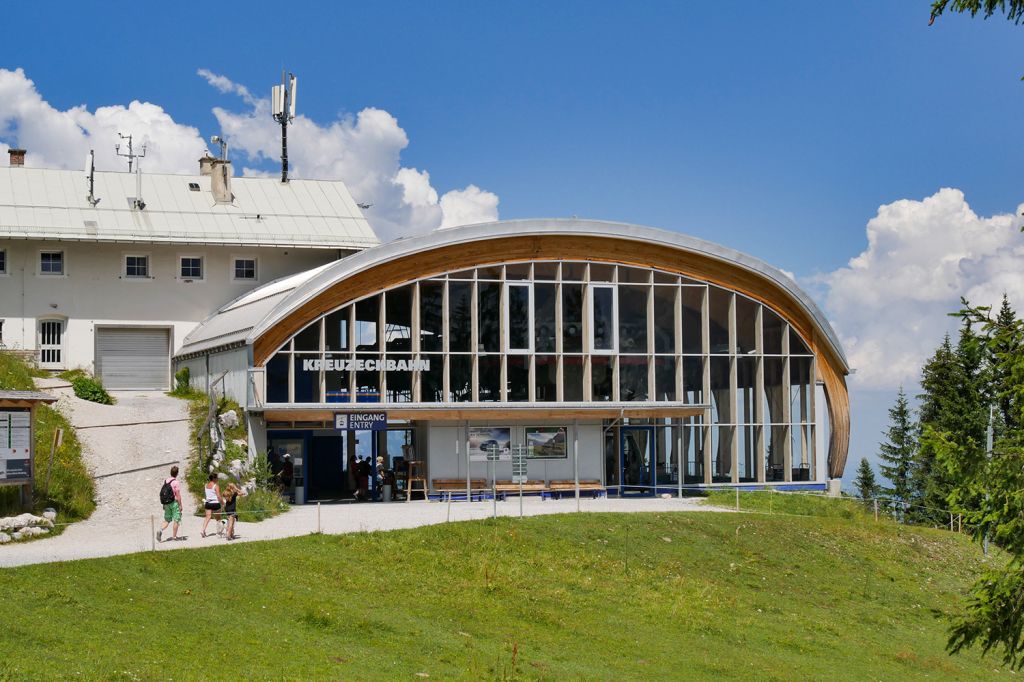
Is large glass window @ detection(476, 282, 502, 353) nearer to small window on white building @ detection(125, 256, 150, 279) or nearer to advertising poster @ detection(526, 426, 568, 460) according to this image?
advertising poster @ detection(526, 426, 568, 460)

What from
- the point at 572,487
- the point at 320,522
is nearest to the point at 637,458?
the point at 572,487

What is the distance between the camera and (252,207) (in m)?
50.5

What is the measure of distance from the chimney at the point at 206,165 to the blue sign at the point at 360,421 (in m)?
22.5

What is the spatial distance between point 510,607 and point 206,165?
3704cm

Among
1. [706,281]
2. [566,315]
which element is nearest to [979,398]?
[706,281]

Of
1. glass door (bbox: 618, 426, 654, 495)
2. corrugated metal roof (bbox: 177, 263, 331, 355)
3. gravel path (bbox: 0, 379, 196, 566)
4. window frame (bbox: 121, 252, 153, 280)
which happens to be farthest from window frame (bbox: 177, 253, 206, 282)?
glass door (bbox: 618, 426, 654, 495)

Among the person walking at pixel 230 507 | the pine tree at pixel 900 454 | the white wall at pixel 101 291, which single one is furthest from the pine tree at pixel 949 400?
the person walking at pixel 230 507

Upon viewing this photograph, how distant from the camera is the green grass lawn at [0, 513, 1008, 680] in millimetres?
17172

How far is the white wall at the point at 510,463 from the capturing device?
3647 centimetres

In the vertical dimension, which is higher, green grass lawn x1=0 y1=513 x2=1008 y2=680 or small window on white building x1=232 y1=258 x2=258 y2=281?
small window on white building x1=232 y1=258 x2=258 y2=281

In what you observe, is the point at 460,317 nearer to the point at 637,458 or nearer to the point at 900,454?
the point at 637,458

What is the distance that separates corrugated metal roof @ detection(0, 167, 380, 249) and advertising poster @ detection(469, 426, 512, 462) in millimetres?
14112

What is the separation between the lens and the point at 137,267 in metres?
46.9

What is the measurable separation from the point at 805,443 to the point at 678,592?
771 inches
